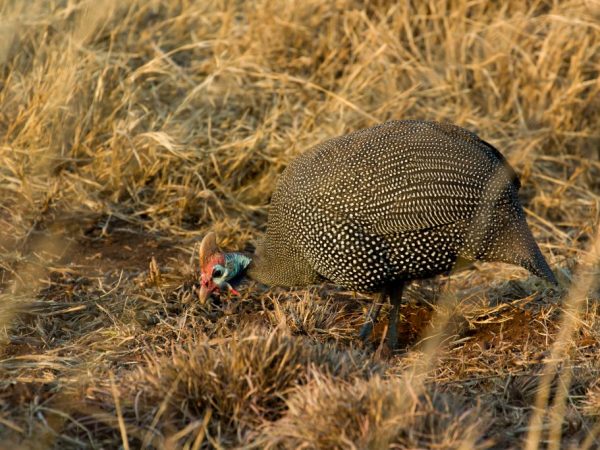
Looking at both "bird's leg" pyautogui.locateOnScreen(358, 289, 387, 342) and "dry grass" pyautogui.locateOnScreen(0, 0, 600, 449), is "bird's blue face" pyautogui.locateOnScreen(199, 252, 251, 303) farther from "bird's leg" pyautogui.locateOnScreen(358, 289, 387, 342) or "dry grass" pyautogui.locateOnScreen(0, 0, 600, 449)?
"bird's leg" pyautogui.locateOnScreen(358, 289, 387, 342)

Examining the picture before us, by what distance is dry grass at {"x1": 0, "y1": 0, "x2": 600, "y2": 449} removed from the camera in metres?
3.00

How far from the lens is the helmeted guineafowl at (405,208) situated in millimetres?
3824

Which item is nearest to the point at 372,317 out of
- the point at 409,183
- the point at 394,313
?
the point at 394,313

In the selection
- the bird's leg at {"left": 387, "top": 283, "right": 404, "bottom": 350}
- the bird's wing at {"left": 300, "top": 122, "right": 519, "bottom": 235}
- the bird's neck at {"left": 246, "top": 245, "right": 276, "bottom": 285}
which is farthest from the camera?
the bird's neck at {"left": 246, "top": 245, "right": 276, "bottom": 285}

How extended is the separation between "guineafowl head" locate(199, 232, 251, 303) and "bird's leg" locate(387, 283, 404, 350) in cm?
68

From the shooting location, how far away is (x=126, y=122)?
5141 mm

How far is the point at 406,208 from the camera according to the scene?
3.81m

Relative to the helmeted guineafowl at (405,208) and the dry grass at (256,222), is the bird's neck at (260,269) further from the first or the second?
the helmeted guineafowl at (405,208)

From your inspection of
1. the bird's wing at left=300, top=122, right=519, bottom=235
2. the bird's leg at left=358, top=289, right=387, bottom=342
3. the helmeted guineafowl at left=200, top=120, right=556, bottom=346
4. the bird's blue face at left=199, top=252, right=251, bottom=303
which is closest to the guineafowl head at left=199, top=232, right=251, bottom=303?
the bird's blue face at left=199, top=252, right=251, bottom=303

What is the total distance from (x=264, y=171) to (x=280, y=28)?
45.1 inches

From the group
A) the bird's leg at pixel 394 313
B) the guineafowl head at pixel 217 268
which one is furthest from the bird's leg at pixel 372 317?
the guineafowl head at pixel 217 268

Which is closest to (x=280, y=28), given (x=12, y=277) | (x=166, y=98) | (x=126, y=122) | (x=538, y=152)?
(x=166, y=98)

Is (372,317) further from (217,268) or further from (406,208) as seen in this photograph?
(217,268)

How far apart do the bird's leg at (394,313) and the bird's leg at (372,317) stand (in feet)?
0.16
